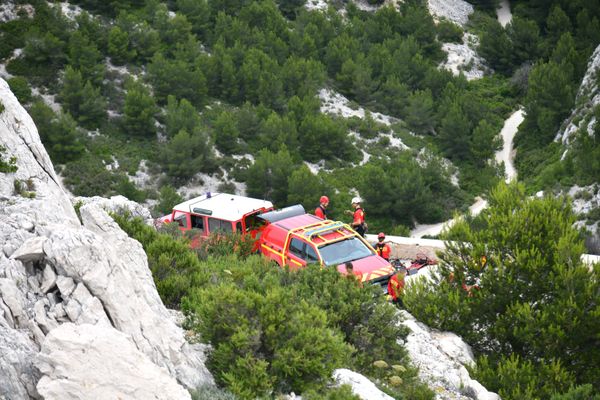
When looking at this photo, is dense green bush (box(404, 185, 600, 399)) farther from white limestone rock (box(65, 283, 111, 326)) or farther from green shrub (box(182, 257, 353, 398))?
white limestone rock (box(65, 283, 111, 326))

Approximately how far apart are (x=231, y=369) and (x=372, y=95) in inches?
1399

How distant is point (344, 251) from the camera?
57.8 feet

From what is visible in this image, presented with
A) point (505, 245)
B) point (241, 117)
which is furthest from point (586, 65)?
point (505, 245)

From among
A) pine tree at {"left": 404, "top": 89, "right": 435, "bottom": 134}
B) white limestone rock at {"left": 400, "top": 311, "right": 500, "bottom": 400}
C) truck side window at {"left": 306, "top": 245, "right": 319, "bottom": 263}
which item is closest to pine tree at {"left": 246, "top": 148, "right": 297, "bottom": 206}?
pine tree at {"left": 404, "top": 89, "right": 435, "bottom": 134}

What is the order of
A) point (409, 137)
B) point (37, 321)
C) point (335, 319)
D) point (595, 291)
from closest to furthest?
point (37, 321) → point (335, 319) → point (595, 291) → point (409, 137)

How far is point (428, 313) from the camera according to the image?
1627 cm

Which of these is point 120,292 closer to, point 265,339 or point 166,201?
point 265,339

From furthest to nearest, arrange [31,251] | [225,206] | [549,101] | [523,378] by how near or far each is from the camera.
→ [549,101], [225,206], [523,378], [31,251]

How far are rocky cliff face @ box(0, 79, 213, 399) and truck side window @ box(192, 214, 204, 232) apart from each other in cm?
879

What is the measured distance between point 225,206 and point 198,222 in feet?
2.68

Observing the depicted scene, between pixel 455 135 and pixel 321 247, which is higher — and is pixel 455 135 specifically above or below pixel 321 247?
below

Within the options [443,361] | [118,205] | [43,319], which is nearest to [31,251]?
[43,319]

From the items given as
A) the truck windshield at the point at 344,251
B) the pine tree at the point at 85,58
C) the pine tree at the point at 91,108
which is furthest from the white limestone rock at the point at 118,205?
the pine tree at the point at 85,58

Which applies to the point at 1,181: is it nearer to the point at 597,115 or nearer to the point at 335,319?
the point at 335,319
